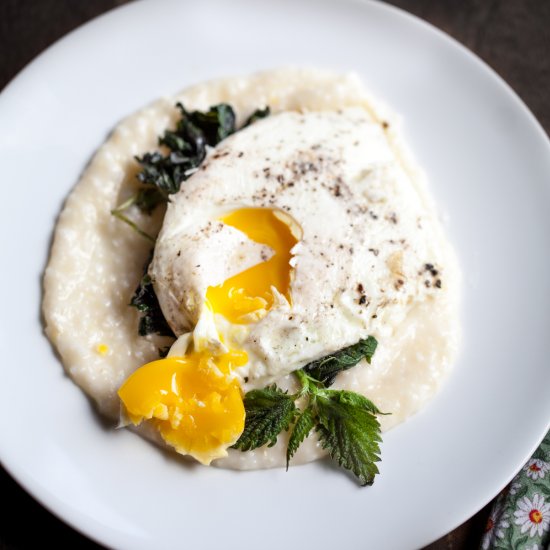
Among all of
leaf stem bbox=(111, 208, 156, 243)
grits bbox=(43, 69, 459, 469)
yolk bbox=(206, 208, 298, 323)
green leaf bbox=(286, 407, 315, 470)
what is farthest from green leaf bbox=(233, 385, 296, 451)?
leaf stem bbox=(111, 208, 156, 243)

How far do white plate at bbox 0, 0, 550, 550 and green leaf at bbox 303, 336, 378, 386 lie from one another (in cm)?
50

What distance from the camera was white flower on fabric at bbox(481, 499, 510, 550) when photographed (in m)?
4.57

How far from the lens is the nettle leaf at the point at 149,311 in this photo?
4816 mm

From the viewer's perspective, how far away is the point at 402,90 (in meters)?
5.57

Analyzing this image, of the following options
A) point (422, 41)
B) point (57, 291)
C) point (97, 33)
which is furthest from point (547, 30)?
point (57, 291)

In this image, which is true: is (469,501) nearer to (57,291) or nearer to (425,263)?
(425,263)

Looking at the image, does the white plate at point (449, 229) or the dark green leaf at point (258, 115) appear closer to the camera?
the white plate at point (449, 229)

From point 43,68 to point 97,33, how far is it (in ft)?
1.48

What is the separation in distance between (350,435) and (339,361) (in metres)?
0.44

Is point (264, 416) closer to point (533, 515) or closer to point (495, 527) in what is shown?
point (495, 527)

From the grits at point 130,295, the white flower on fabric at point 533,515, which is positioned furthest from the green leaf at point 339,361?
the white flower on fabric at point 533,515

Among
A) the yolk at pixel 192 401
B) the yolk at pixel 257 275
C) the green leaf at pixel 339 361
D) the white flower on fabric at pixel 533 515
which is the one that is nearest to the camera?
the yolk at pixel 192 401

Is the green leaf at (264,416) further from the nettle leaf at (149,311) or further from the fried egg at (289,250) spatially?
the nettle leaf at (149,311)

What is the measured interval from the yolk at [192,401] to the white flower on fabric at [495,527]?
1.63 m
